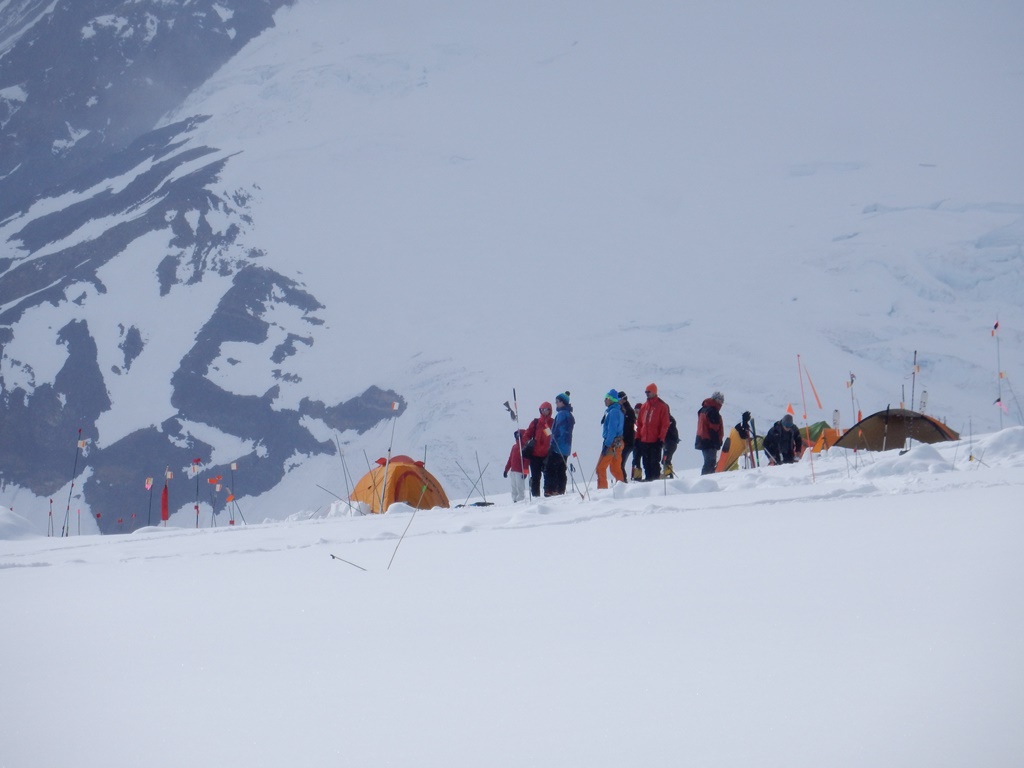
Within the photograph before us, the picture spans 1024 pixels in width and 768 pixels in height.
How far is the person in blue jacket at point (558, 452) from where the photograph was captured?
11031mm

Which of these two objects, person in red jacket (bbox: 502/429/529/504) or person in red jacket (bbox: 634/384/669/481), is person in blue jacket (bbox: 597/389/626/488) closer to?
person in red jacket (bbox: 634/384/669/481)

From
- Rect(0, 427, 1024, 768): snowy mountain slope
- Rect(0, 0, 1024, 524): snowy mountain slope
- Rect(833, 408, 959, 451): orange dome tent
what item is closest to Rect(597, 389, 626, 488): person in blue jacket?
Rect(833, 408, 959, 451): orange dome tent

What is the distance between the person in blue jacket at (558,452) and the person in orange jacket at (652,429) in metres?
0.83

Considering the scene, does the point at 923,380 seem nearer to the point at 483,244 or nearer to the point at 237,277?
the point at 483,244

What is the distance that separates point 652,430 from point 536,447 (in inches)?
57.2

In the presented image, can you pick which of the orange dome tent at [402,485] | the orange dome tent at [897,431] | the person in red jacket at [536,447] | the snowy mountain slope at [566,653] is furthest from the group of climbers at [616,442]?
the snowy mountain slope at [566,653]

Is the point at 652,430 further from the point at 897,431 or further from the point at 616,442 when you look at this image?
the point at 897,431

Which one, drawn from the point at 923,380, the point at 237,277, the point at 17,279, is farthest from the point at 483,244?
the point at 17,279

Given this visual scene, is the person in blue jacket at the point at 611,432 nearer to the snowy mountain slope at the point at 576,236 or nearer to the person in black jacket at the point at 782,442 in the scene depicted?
the person in black jacket at the point at 782,442

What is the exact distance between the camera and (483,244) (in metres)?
44.4

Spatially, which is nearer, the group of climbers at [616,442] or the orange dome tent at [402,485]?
the group of climbers at [616,442]

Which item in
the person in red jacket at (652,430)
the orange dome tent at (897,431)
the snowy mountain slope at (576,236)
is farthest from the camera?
the snowy mountain slope at (576,236)

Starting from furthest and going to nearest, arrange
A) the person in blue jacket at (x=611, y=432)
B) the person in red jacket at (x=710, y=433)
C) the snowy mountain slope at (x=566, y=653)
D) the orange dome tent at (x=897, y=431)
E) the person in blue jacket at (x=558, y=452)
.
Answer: the orange dome tent at (x=897, y=431), the person in red jacket at (x=710, y=433), the person in blue jacket at (x=611, y=432), the person in blue jacket at (x=558, y=452), the snowy mountain slope at (x=566, y=653)

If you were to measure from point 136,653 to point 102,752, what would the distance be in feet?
2.77
